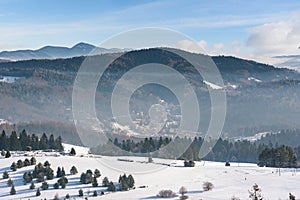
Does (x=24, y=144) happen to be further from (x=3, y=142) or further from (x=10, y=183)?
(x=10, y=183)

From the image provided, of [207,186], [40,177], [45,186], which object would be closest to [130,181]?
[207,186]

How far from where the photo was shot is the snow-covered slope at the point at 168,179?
59469 mm

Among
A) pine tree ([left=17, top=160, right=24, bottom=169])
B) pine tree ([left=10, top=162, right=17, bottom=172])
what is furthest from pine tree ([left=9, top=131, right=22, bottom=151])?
pine tree ([left=10, top=162, right=17, bottom=172])

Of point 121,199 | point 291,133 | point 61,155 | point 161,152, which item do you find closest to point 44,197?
point 121,199

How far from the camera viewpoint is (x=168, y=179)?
229ft

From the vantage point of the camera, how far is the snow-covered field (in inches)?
2341

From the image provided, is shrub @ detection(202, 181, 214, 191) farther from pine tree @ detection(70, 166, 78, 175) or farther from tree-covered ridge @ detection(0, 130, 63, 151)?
tree-covered ridge @ detection(0, 130, 63, 151)

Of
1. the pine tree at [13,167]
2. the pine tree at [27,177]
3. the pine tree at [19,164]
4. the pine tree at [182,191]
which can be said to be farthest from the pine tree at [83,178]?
the pine tree at [182,191]

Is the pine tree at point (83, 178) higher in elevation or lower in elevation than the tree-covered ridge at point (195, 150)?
lower

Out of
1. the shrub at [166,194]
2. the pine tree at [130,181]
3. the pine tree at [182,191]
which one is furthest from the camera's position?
the pine tree at [130,181]

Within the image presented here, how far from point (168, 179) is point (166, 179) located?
11.7 inches

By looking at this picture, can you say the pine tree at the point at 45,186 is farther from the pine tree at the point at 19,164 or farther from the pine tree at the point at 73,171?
the pine tree at the point at 19,164

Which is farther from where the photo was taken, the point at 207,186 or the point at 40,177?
the point at 40,177

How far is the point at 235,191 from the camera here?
194 feet
